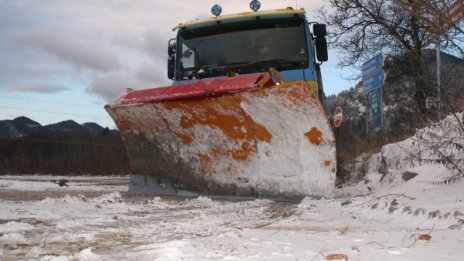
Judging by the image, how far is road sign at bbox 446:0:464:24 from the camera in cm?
405

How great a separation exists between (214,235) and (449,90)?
11.9ft

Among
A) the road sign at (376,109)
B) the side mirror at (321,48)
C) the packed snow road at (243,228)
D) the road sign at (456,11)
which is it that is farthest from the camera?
the road sign at (376,109)

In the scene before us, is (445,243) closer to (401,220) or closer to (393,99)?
(401,220)

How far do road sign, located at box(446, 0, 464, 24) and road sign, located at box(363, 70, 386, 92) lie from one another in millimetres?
4064

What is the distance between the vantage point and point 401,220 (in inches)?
140

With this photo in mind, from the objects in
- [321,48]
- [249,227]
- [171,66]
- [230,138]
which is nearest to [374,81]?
[321,48]


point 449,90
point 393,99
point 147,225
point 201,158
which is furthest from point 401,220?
point 393,99

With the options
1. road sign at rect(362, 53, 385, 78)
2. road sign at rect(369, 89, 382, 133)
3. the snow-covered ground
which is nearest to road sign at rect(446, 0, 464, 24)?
the snow-covered ground

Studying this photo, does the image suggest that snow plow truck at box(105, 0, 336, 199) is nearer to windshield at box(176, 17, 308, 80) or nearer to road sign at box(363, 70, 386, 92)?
windshield at box(176, 17, 308, 80)

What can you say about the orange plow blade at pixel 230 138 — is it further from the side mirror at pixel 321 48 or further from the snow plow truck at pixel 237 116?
the side mirror at pixel 321 48

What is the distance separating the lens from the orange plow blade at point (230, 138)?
494 cm

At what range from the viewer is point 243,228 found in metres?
3.21

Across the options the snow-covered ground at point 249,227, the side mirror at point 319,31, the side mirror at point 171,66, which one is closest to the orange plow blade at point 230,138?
the snow-covered ground at point 249,227

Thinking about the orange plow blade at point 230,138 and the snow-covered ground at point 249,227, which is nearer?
the snow-covered ground at point 249,227
